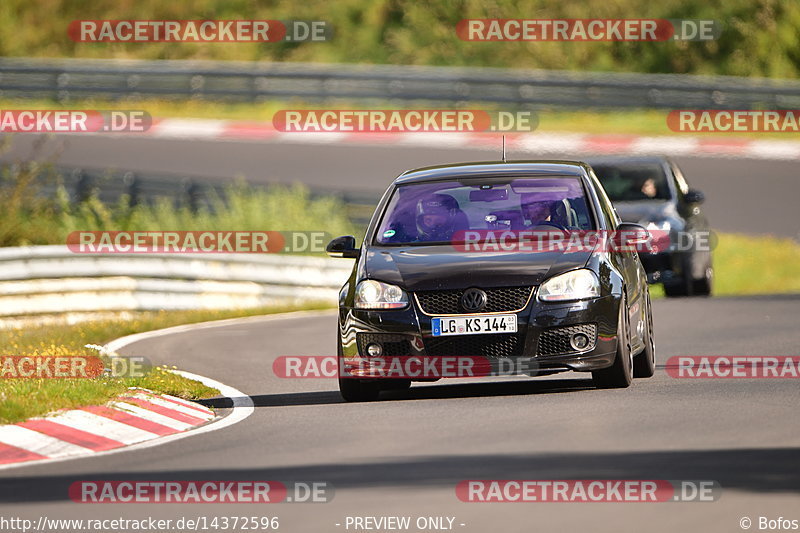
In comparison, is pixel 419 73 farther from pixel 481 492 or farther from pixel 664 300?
pixel 481 492

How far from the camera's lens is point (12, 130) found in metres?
34.0

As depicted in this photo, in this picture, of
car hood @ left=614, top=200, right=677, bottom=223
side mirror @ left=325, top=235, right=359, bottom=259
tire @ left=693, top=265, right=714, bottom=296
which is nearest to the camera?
side mirror @ left=325, top=235, right=359, bottom=259

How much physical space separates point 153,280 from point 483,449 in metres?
12.2

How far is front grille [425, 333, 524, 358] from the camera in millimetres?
11203

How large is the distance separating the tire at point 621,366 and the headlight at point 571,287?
0.93ft

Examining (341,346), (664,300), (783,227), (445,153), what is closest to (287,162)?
(445,153)

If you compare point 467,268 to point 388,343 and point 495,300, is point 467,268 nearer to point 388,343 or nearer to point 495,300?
point 495,300

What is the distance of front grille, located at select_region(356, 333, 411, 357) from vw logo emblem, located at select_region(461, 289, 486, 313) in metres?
0.44

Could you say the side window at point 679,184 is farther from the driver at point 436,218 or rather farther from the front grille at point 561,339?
the front grille at point 561,339

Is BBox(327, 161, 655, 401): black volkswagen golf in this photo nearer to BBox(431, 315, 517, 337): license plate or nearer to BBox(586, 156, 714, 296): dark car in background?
BBox(431, 315, 517, 337): license plate

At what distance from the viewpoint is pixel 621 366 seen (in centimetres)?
1167

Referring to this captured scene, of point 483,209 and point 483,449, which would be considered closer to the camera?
point 483,449

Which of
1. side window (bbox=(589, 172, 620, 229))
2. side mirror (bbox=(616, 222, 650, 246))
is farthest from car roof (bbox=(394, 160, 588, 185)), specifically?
side mirror (bbox=(616, 222, 650, 246))

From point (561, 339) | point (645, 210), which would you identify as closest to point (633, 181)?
point (645, 210)
